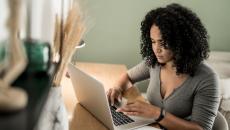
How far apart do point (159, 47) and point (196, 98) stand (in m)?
0.29

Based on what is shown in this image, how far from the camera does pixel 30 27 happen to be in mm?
912

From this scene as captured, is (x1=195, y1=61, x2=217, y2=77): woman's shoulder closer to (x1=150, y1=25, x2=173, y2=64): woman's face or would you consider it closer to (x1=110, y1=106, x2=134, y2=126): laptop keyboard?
(x1=150, y1=25, x2=173, y2=64): woman's face

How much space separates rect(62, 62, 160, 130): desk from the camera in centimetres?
139

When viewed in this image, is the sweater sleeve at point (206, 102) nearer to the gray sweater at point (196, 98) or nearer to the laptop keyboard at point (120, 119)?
the gray sweater at point (196, 98)

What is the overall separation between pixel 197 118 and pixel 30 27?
2.91 ft

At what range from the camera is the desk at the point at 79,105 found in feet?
4.57

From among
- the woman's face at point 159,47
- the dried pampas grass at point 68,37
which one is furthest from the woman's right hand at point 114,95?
the dried pampas grass at point 68,37

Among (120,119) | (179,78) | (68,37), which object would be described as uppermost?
(68,37)

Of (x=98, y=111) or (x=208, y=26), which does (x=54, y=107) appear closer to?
(x=98, y=111)

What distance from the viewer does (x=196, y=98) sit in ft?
5.01

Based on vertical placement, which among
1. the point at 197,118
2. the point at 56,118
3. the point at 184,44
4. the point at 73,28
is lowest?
the point at 197,118

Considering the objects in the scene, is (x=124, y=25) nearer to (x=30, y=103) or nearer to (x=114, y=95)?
(x=114, y=95)

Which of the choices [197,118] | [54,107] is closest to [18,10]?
[54,107]

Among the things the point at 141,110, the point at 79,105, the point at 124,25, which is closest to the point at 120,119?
the point at 141,110
